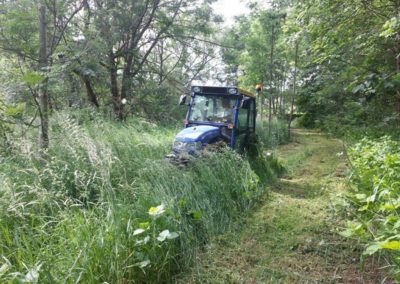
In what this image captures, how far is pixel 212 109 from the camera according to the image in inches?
233

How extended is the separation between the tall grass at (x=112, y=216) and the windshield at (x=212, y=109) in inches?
58.4

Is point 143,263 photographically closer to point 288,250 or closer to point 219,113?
point 288,250

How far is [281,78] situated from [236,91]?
458 inches

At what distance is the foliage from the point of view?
6.23 ft

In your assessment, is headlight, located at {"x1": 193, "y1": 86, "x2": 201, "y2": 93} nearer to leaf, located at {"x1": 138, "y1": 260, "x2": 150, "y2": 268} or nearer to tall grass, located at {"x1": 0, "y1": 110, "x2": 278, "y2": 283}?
tall grass, located at {"x1": 0, "y1": 110, "x2": 278, "y2": 283}

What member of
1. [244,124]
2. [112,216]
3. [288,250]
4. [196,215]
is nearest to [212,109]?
[244,124]

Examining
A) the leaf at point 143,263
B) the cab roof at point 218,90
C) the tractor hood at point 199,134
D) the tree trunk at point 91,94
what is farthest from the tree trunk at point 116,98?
the leaf at point 143,263

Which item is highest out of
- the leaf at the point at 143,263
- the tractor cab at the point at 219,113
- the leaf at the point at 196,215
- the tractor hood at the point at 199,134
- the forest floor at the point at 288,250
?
the tractor cab at the point at 219,113

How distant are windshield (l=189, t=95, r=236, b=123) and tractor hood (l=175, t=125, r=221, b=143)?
415mm

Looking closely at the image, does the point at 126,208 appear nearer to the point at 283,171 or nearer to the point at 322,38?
the point at 283,171

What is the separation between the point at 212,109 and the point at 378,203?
3593 mm

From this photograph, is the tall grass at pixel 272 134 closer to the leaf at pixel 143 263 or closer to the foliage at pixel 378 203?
the foliage at pixel 378 203

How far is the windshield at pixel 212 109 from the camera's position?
576 cm

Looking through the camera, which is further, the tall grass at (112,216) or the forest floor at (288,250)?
the forest floor at (288,250)
